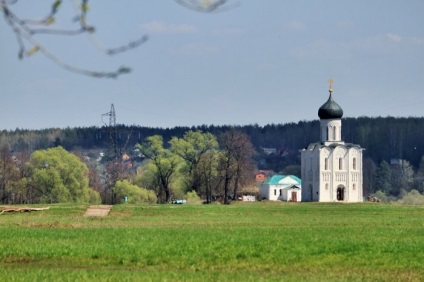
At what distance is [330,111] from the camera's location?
112 m

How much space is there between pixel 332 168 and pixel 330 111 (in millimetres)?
5350

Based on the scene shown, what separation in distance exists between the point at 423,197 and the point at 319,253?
95596mm

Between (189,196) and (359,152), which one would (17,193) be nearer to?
(189,196)

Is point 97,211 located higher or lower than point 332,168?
lower

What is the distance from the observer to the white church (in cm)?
11112

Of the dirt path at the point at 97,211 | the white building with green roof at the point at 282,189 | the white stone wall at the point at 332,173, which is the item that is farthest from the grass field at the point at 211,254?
the white building with green roof at the point at 282,189

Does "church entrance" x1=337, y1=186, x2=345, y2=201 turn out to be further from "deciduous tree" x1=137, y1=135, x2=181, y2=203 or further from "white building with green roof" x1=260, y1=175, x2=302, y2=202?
"deciduous tree" x1=137, y1=135, x2=181, y2=203

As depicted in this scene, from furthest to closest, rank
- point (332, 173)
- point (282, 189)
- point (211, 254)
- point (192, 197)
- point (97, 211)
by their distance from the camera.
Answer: point (282, 189), point (192, 197), point (332, 173), point (97, 211), point (211, 254)

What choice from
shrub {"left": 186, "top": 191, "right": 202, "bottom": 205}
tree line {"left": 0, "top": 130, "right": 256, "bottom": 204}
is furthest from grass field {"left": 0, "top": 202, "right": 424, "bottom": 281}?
shrub {"left": 186, "top": 191, "right": 202, "bottom": 205}

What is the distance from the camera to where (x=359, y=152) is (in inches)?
4496

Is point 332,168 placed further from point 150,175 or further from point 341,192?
point 150,175

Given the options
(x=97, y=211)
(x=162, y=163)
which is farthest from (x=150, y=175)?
(x=97, y=211)

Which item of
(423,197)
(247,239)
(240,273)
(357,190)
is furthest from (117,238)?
(423,197)

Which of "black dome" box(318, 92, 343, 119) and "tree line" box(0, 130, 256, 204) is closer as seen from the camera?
"tree line" box(0, 130, 256, 204)
